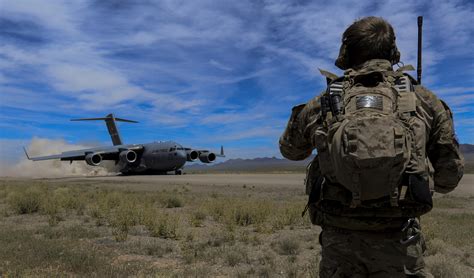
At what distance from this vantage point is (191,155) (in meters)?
41.0

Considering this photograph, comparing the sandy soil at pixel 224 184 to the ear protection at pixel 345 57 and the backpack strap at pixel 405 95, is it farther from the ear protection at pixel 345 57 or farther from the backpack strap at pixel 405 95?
the backpack strap at pixel 405 95

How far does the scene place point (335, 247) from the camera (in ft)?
7.59

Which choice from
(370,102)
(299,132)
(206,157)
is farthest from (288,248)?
(206,157)

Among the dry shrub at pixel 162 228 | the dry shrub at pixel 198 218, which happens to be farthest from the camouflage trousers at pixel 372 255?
the dry shrub at pixel 198 218

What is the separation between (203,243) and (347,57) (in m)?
5.91

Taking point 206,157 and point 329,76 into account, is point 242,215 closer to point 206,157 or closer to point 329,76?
point 329,76

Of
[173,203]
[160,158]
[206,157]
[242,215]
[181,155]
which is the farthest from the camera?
[206,157]

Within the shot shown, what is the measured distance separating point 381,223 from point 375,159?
451 millimetres

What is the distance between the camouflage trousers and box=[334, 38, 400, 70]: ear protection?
100cm

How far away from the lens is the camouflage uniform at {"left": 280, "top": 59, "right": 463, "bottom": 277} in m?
2.21

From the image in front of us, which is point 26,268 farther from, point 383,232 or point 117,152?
point 117,152

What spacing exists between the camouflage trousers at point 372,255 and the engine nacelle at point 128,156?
38.2 m

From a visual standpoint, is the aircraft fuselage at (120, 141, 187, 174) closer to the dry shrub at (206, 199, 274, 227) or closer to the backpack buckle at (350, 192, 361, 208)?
the dry shrub at (206, 199, 274, 227)

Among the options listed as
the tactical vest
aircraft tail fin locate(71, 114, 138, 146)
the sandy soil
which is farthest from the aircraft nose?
the tactical vest
